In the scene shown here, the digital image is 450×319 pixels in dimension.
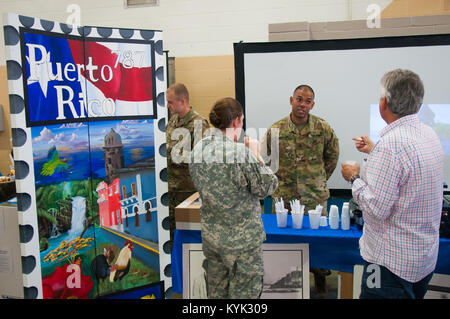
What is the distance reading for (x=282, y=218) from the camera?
7.50 feet

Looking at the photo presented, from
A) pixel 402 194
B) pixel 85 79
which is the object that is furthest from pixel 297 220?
pixel 85 79

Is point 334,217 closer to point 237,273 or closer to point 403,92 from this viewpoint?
point 237,273

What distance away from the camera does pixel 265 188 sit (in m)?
1.81

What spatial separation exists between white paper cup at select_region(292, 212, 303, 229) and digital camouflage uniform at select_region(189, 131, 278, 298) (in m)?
0.40

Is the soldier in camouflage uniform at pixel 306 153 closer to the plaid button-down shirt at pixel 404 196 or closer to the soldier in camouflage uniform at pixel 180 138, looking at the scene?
the soldier in camouflage uniform at pixel 180 138

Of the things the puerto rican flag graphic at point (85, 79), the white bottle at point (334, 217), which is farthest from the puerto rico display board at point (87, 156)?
the white bottle at point (334, 217)

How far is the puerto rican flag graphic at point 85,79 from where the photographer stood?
1.94 m

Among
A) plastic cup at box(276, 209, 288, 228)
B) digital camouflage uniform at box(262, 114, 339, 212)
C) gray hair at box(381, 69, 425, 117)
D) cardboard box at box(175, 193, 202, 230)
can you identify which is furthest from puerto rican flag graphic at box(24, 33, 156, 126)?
gray hair at box(381, 69, 425, 117)

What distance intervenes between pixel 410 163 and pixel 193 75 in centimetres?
323

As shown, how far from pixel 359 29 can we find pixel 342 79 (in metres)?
0.41

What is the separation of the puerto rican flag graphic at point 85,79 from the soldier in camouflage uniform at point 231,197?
2.16ft
